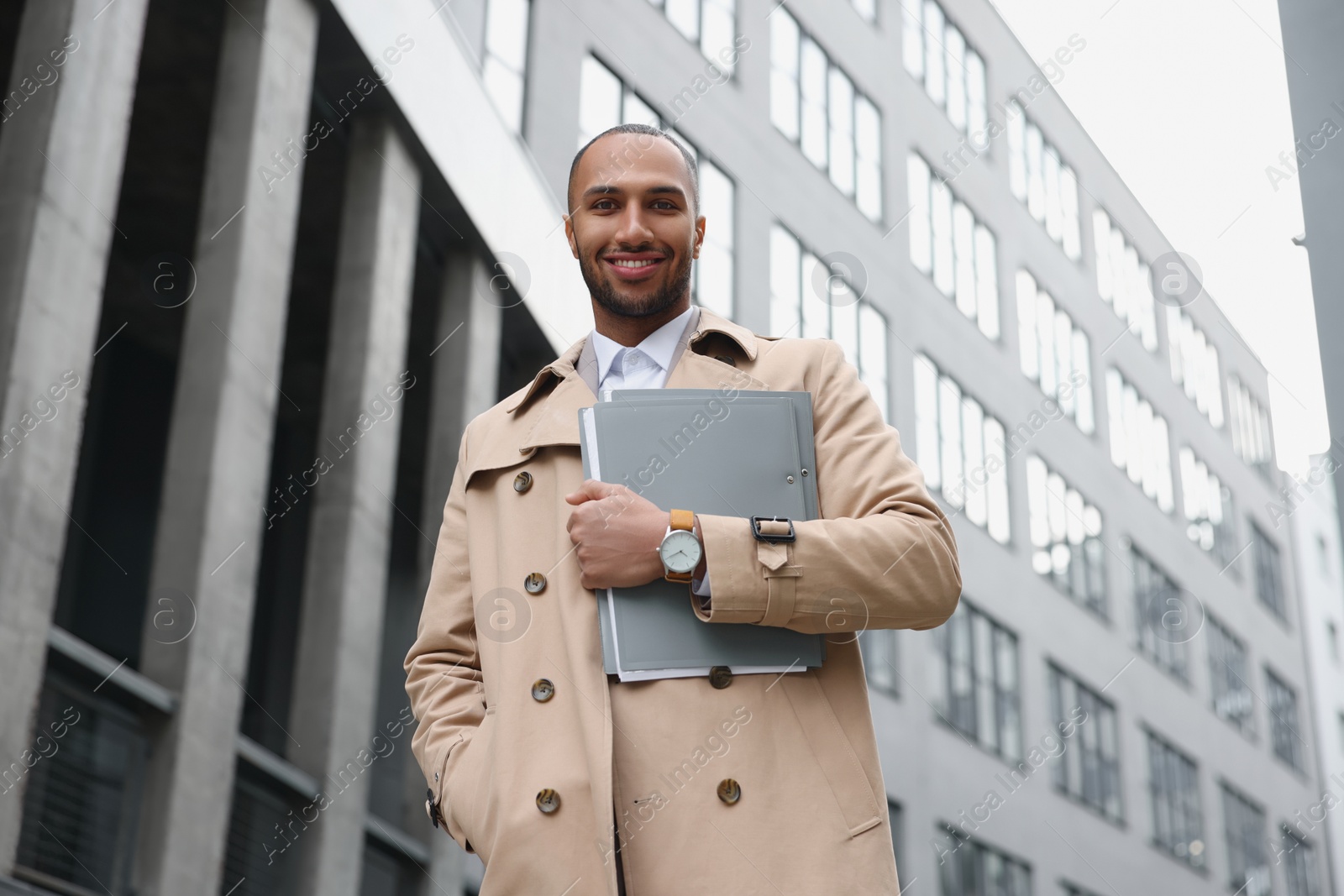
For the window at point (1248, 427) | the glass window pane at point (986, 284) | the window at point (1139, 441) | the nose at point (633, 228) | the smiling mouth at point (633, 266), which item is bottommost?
the smiling mouth at point (633, 266)

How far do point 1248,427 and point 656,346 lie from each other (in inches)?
2073

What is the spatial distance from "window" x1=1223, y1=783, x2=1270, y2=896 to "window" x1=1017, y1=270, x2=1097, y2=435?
12.9 meters

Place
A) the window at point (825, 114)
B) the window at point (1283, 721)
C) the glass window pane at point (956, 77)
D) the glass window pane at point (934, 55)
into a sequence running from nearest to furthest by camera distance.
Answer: the window at point (825, 114) < the glass window pane at point (934, 55) < the glass window pane at point (956, 77) < the window at point (1283, 721)

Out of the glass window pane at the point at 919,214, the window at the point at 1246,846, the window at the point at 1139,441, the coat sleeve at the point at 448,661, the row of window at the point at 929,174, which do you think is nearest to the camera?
the coat sleeve at the point at 448,661

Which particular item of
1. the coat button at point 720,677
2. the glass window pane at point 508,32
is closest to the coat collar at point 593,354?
the coat button at point 720,677

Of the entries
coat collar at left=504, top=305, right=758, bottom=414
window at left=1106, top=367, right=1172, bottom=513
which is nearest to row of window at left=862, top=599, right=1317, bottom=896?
window at left=1106, top=367, right=1172, bottom=513

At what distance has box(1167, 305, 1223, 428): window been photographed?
1816 inches

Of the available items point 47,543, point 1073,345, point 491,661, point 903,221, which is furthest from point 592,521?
point 1073,345

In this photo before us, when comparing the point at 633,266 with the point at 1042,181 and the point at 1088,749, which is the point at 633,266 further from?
the point at 1042,181

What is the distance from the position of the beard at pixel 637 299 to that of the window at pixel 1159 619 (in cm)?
3857

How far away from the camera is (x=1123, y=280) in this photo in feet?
143

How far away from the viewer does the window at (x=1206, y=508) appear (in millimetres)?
44531

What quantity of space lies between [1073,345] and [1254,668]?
14.8 metres

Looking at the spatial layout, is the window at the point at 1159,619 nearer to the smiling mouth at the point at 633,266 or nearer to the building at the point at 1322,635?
the building at the point at 1322,635
